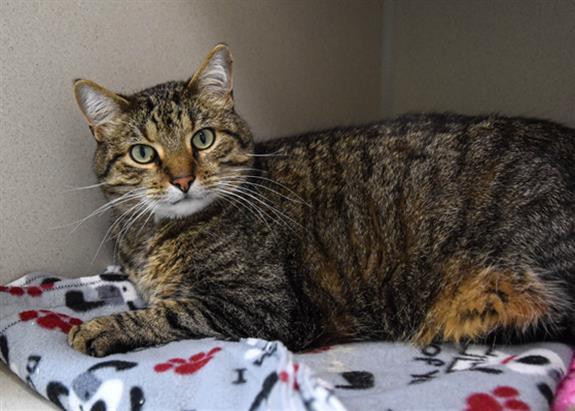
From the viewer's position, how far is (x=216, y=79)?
141cm

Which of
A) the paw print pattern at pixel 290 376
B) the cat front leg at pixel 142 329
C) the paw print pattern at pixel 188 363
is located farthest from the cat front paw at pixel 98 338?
the paw print pattern at pixel 290 376

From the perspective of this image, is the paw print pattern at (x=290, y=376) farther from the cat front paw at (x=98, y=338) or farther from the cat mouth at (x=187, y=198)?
the cat mouth at (x=187, y=198)

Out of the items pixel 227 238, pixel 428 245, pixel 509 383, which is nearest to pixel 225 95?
pixel 227 238

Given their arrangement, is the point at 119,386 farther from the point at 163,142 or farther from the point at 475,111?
the point at 475,111

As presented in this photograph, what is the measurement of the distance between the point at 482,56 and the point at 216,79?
1.40 metres

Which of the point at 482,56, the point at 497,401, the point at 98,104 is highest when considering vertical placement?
the point at 482,56

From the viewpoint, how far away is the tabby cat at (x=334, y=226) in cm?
121

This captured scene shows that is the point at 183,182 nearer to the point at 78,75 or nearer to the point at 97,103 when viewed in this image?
the point at 97,103

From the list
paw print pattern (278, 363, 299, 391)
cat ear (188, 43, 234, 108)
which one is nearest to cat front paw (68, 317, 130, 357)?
paw print pattern (278, 363, 299, 391)

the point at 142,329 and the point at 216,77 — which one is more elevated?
the point at 216,77

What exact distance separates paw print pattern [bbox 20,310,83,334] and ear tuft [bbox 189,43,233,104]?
0.63m

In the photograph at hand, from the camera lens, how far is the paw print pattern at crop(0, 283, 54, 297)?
1.31m

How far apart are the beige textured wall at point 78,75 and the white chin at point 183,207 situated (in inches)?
12.2

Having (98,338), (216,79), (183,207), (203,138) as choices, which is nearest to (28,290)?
(98,338)
